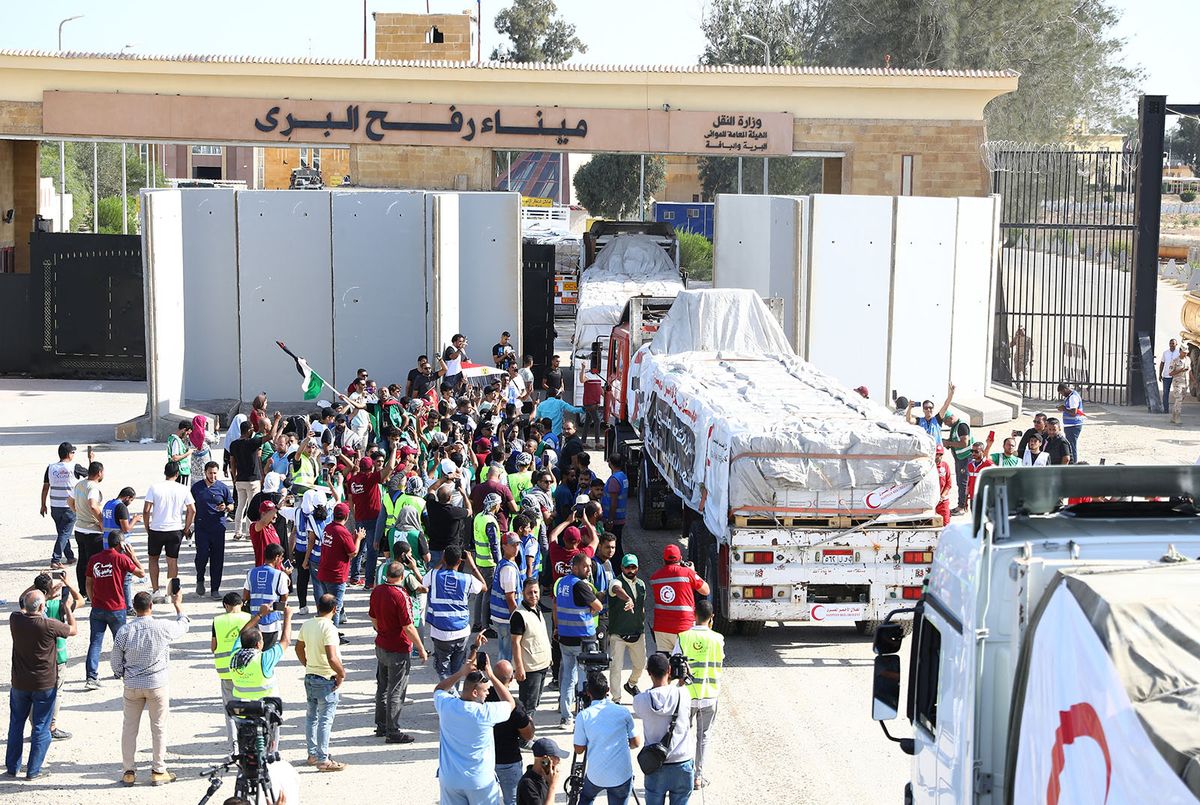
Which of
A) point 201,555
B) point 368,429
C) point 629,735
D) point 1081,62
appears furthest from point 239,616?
point 1081,62

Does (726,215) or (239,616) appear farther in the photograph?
(726,215)

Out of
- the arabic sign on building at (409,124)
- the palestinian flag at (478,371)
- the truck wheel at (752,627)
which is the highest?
the arabic sign on building at (409,124)

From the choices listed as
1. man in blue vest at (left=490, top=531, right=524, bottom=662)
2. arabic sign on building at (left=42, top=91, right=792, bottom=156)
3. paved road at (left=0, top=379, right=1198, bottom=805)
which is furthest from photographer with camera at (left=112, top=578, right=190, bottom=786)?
arabic sign on building at (left=42, top=91, right=792, bottom=156)

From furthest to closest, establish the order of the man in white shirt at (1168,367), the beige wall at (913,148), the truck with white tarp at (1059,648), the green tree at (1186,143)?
the green tree at (1186,143)
the beige wall at (913,148)
the man in white shirt at (1168,367)
the truck with white tarp at (1059,648)

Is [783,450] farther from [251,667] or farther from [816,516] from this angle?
[251,667]

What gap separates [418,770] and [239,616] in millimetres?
1754

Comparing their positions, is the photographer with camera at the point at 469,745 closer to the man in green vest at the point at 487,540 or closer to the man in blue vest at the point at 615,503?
the man in green vest at the point at 487,540

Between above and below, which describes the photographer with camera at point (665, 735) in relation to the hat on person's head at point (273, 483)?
below

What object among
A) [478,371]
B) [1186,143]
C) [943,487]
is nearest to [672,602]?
[943,487]

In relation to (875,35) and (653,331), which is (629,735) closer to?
(653,331)

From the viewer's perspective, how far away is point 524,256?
3247 cm

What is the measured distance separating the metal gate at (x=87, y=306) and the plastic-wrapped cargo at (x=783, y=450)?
58.5 feet

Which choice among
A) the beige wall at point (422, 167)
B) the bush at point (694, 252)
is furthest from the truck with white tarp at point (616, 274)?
the bush at point (694, 252)

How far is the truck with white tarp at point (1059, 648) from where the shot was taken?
5.16 metres
